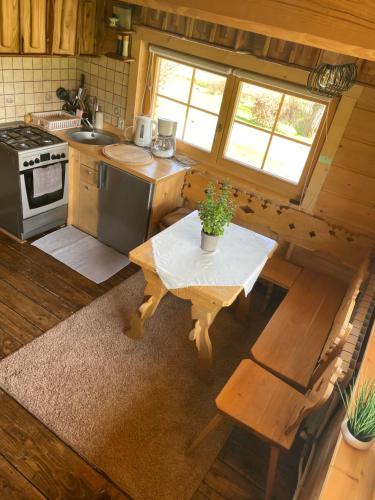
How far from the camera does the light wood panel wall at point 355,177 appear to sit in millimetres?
2535

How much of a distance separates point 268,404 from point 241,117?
215 cm

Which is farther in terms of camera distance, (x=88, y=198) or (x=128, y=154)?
(x=88, y=198)

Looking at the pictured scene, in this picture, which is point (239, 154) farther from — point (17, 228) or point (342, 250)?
point (17, 228)

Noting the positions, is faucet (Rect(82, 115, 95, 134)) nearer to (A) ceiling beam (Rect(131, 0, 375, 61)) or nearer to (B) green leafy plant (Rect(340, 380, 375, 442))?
(A) ceiling beam (Rect(131, 0, 375, 61))

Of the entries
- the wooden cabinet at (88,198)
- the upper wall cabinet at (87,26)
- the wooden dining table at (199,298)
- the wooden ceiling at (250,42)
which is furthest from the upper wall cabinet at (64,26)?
the wooden dining table at (199,298)

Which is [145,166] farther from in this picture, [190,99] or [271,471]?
[271,471]

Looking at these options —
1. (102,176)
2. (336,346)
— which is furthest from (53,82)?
(336,346)

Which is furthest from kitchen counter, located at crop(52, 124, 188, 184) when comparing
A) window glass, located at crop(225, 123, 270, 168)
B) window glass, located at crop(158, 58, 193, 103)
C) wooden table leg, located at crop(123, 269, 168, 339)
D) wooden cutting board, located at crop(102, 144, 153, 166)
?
wooden table leg, located at crop(123, 269, 168, 339)

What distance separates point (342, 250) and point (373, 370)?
1265mm

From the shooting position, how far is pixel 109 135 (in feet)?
12.0

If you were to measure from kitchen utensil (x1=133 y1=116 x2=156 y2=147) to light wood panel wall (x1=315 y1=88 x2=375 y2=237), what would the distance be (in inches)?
61.5

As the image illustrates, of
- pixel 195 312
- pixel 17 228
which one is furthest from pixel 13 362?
pixel 17 228

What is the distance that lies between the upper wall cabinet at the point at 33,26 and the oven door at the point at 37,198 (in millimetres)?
892

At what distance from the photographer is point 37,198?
10.8ft
